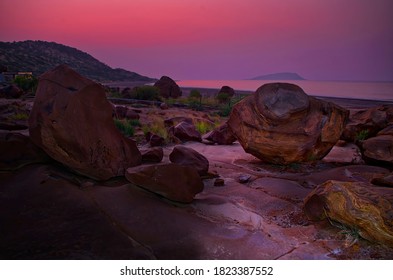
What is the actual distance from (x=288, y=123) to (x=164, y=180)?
2709mm

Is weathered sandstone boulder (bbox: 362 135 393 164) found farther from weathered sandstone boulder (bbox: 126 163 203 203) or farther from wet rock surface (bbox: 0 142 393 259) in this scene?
weathered sandstone boulder (bbox: 126 163 203 203)

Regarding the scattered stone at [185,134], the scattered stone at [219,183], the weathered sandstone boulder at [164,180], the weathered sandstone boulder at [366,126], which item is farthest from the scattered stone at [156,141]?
the weathered sandstone boulder at [366,126]

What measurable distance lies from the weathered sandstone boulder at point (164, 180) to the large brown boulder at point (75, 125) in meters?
0.55

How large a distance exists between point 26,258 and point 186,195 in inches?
70.1

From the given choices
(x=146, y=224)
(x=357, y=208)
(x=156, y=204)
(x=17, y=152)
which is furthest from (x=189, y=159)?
(x=357, y=208)

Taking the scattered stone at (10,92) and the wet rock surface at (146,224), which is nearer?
the wet rock surface at (146,224)

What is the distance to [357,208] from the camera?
3.28 meters

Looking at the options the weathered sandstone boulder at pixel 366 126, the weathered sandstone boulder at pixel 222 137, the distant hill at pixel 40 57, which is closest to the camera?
the weathered sandstone boulder at pixel 366 126

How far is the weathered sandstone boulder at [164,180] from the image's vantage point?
3.79 meters

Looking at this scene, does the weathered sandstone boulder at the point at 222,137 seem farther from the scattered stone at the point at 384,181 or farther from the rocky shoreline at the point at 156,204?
the scattered stone at the point at 384,181

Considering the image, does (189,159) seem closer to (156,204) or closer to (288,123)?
(156,204)

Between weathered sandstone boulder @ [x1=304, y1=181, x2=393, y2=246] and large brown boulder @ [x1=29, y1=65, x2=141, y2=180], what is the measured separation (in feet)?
8.33
